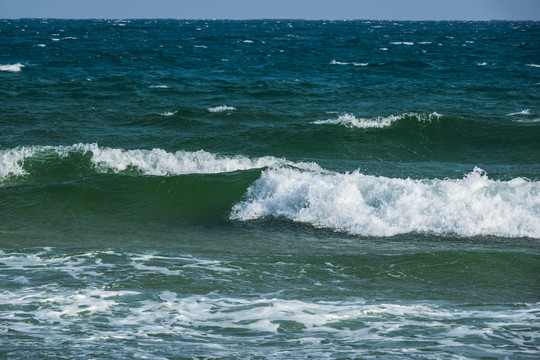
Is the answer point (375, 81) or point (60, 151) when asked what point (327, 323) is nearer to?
point (60, 151)

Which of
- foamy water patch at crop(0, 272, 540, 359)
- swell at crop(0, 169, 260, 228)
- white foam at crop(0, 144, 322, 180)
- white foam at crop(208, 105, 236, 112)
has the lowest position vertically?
swell at crop(0, 169, 260, 228)

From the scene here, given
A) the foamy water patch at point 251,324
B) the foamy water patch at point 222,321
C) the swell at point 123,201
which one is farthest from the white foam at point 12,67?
the foamy water patch at point 251,324

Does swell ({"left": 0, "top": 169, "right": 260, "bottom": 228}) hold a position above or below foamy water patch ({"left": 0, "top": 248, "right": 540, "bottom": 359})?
below

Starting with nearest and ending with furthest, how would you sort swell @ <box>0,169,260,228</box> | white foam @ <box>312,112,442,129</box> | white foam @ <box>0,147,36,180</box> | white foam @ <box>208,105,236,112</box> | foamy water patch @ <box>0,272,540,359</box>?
foamy water patch @ <box>0,272,540,359</box>, swell @ <box>0,169,260,228</box>, white foam @ <box>0,147,36,180</box>, white foam @ <box>312,112,442,129</box>, white foam @ <box>208,105,236,112</box>

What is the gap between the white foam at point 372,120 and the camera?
24.6m

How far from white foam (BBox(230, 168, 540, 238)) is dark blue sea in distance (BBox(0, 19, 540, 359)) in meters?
0.05

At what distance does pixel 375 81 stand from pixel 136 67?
1461 centimetres

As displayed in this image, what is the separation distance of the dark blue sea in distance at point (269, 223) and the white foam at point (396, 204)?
0.16ft

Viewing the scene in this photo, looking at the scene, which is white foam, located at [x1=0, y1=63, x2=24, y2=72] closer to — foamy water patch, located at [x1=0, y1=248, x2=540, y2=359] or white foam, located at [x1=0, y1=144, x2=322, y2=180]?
white foam, located at [x1=0, y1=144, x2=322, y2=180]

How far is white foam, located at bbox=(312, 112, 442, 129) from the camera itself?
24564 millimetres

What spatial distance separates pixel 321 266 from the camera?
10.7 metres

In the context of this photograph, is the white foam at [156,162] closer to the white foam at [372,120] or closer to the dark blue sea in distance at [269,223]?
the dark blue sea in distance at [269,223]

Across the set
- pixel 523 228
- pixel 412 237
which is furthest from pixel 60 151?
pixel 523 228

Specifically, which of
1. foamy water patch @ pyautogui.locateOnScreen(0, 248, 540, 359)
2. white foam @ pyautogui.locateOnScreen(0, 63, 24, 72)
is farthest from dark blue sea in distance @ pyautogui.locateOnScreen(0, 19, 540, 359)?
white foam @ pyautogui.locateOnScreen(0, 63, 24, 72)
